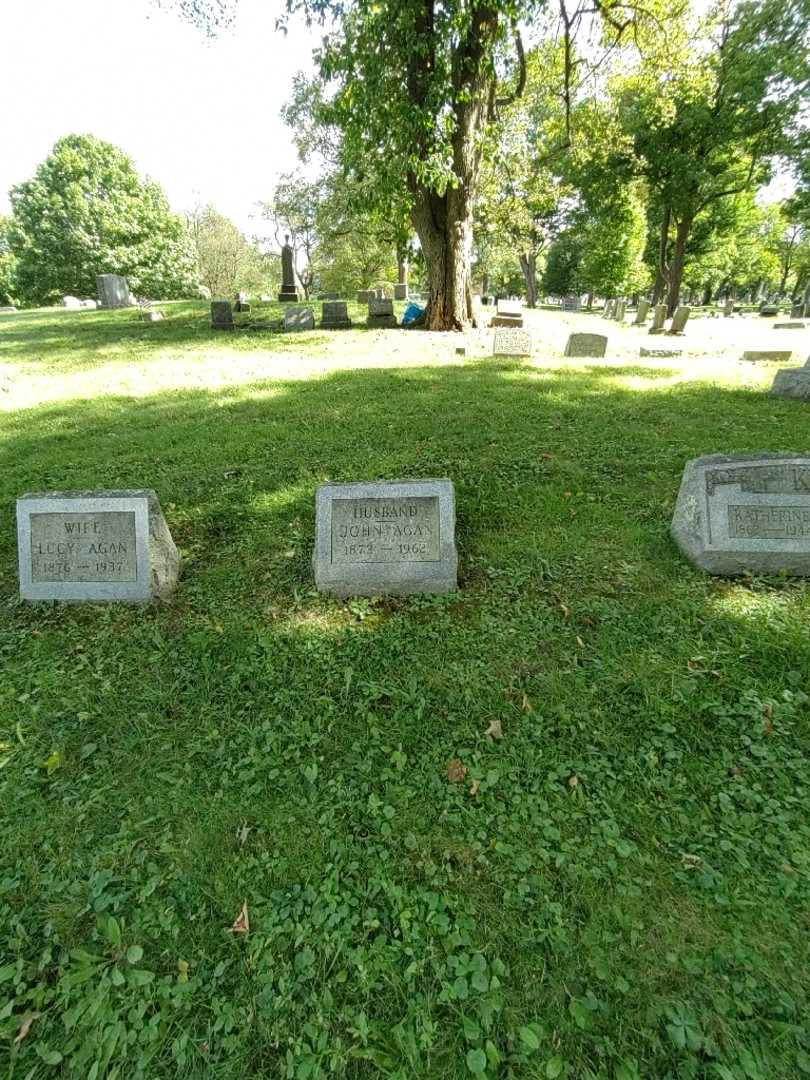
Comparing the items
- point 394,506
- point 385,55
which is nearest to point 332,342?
point 385,55

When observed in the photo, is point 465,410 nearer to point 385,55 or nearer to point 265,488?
point 265,488

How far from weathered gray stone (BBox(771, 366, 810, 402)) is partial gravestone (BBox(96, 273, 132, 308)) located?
82.1 feet

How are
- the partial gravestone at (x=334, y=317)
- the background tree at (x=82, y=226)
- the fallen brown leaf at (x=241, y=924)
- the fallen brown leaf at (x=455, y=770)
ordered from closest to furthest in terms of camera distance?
the fallen brown leaf at (x=241, y=924), the fallen brown leaf at (x=455, y=770), the partial gravestone at (x=334, y=317), the background tree at (x=82, y=226)

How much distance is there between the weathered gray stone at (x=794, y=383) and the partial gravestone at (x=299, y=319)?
1235 cm

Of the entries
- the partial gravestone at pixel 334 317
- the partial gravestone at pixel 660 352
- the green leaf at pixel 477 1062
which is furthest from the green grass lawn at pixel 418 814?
the partial gravestone at pixel 334 317

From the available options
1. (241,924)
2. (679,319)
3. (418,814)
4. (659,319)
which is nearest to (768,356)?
(679,319)

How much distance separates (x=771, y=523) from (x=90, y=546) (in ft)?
16.0

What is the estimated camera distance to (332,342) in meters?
13.5

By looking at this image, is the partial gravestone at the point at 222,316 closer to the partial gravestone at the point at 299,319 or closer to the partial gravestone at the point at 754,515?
the partial gravestone at the point at 299,319

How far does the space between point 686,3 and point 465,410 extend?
604 inches

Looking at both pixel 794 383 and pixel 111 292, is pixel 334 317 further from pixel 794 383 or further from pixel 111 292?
pixel 111 292

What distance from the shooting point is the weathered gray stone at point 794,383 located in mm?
7523

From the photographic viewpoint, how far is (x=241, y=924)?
2.02 metres

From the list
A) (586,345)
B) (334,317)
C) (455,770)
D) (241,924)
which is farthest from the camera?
(334,317)
